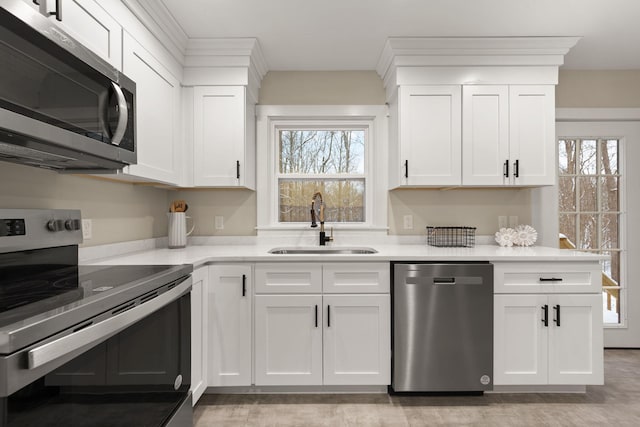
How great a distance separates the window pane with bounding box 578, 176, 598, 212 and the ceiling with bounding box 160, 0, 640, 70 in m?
0.95

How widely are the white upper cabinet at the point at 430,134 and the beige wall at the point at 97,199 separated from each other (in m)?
1.75

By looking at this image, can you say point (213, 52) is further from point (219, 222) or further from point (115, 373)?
point (115, 373)

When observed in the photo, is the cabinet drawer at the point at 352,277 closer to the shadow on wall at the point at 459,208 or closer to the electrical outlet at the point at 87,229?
the shadow on wall at the point at 459,208

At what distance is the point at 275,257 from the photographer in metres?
2.19

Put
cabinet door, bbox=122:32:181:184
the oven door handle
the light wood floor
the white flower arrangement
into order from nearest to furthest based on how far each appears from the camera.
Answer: the oven door handle, cabinet door, bbox=122:32:181:184, the light wood floor, the white flower arrangement

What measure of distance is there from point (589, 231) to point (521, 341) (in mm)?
1430

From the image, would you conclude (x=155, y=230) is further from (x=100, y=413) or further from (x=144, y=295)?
(x=100, y=413)

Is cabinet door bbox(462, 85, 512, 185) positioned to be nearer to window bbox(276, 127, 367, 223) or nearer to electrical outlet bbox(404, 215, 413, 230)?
electrical outlet bbox(404, 215, 413, 230)

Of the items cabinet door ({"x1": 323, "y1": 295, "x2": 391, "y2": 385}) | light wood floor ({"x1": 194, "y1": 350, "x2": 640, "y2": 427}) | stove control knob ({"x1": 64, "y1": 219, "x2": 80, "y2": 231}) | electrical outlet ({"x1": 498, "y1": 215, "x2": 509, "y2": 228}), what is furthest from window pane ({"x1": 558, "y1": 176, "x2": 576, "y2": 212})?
stove control knob ({"x1": 64, "y1": 219, "x2": 80, "y2": 231})

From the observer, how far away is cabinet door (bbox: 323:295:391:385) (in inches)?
86.7

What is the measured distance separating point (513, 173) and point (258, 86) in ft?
6.40

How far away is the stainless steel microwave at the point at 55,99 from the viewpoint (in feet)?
2.96

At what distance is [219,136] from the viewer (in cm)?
254

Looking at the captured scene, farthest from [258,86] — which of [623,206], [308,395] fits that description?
[623,206]
